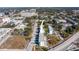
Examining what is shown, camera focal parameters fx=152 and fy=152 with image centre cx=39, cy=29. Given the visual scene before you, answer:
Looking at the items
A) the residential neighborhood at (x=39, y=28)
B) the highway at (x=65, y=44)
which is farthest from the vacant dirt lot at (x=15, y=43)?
the highway at (x=65, y=44)

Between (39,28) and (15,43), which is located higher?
(39,28)

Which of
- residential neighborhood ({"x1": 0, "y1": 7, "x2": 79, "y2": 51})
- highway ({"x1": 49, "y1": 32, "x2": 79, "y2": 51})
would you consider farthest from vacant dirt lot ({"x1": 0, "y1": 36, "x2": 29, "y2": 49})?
highway ({"x1": 49, "y1": 32, "x2": 79, "y2": 51})

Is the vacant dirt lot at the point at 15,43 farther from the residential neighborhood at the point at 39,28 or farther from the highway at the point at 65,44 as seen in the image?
the highway at the point at 65,44

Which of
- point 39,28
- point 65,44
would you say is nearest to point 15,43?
point 39,28

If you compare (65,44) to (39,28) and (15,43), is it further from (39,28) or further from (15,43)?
(15,43)

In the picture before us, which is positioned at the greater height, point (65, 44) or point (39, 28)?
point (39, 28)

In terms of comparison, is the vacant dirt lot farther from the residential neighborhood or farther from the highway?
the highway
